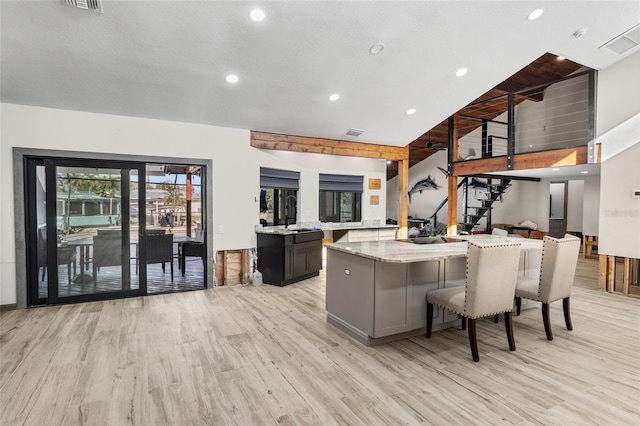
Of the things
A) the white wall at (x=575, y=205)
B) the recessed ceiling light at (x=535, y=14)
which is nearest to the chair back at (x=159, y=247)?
the recessed ceiling light at (x=535, y=14)

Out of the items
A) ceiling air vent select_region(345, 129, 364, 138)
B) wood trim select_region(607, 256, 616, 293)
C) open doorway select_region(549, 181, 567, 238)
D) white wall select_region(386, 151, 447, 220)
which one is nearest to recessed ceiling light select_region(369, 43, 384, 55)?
ceiling air vent select_region(345, 129, 364, 138)

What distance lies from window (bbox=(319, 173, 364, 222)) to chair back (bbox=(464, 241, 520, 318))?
15.5 feet

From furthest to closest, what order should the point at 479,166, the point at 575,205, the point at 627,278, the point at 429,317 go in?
the point at 575,205 → the point at 479,166 → the point at 627,278 → the point at 429,317

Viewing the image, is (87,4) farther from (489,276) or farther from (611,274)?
(611,274)

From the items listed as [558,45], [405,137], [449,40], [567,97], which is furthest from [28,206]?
[567,97]

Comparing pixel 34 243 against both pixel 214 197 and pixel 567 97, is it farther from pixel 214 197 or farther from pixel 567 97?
pixel 567 97

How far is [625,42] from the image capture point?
4656 millimetres

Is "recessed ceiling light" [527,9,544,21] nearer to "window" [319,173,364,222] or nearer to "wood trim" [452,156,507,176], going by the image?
"wood trim" [452,156,507,176]

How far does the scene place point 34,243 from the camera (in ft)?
14.1

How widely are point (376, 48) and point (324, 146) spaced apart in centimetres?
253

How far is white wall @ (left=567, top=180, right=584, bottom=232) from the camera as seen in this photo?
9.49 metres

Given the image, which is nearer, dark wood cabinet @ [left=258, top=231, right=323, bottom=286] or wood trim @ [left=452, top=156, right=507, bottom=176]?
dark wood cabinet @ [left=258, top=231, right=323, bottom=286]

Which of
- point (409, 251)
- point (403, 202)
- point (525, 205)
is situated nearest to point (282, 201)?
point (403, 202)

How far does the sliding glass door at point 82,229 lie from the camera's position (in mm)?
4340
